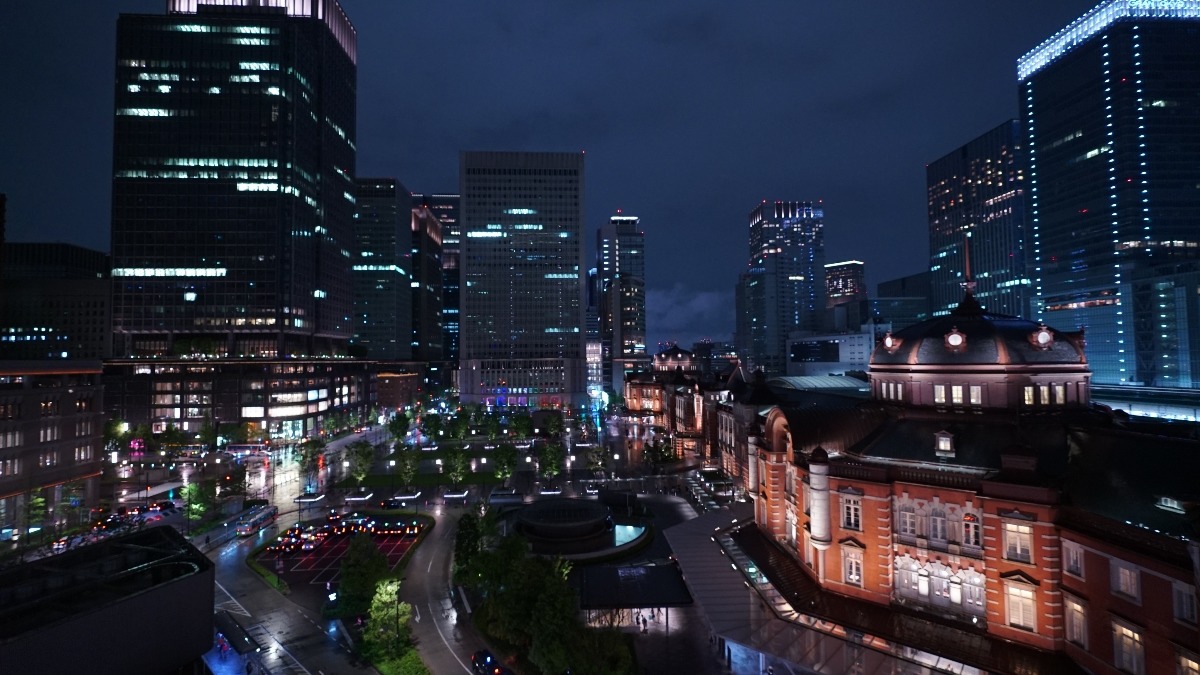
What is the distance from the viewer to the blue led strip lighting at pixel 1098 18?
12769cm

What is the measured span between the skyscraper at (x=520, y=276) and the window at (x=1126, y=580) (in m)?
163

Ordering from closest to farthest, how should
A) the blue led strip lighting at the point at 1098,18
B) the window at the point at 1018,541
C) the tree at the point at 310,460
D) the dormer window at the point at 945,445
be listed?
the window at the point at 1018,541 < the dormer window at the point at 945,445 < the tree at the point at 310,460 < the blue led strip lighting at the point at 1098,18

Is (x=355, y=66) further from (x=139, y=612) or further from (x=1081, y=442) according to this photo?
(x=1081, y=442)

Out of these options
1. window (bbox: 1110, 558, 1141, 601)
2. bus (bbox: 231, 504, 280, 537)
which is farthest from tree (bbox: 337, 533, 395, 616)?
window (bbox: 1110, 558, 1141, 601)

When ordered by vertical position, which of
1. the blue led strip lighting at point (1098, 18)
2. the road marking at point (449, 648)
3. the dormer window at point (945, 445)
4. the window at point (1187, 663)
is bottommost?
the road marking at point (449, 648)

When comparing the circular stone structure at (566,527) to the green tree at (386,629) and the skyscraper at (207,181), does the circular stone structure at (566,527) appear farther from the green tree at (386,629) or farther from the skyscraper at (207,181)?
the skyscraper at (207,181)

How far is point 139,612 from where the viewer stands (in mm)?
32938

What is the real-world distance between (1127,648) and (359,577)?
43.3 m

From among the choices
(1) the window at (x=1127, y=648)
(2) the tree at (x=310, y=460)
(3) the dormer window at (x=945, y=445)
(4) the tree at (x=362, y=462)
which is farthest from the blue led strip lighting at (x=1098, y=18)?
(2) the tree at (x=310, y=460)

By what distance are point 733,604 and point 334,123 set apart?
153614 millimetres

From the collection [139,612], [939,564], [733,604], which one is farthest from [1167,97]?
[139,612]

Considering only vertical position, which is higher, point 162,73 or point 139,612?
point 162,73

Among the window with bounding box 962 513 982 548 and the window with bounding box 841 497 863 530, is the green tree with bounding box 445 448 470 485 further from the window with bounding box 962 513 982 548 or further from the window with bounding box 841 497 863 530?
the window with bounding box 962 513 982 548

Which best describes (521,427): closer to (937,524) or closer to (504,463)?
(504,463)
